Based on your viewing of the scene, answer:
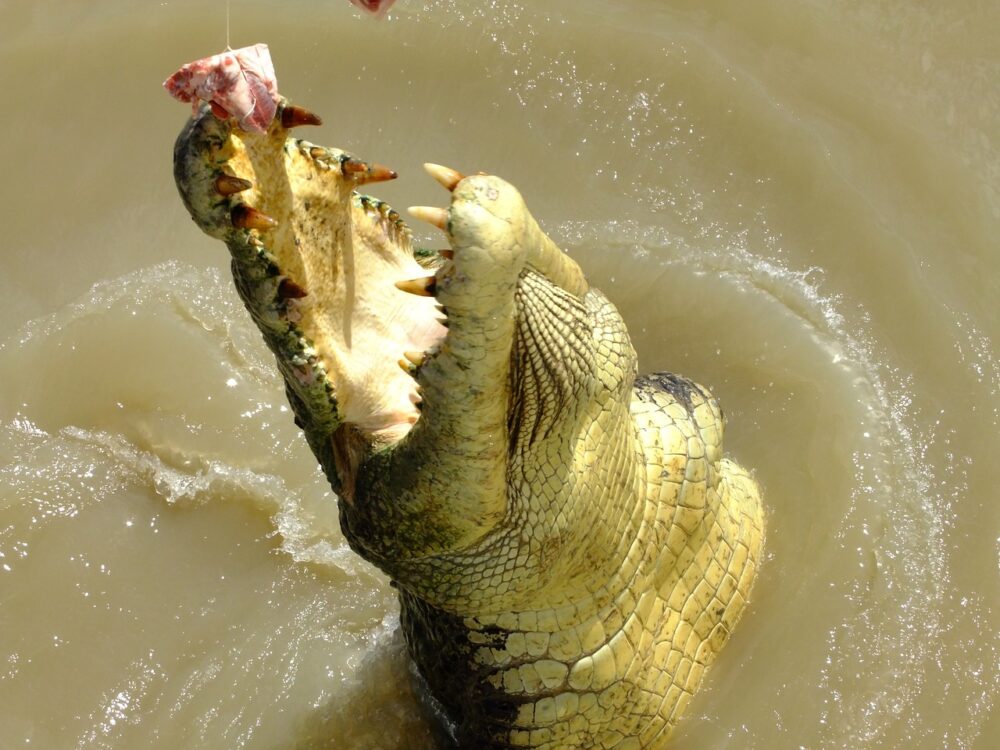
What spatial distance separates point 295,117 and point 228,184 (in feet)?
0.73

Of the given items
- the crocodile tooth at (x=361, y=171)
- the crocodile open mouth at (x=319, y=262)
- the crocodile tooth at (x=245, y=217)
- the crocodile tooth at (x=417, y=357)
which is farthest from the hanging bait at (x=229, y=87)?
the crocodile tooth at (x=417, y=357)

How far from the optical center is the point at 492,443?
2.17 metres

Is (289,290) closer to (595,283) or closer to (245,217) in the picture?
(245,217)

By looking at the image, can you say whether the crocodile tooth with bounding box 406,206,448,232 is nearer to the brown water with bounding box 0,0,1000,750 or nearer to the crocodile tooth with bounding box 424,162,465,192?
the crocodile tooth with bounding box 424,162,465,192

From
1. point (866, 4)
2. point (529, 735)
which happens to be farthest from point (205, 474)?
point (866, 4)

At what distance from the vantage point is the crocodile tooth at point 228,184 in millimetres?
1870

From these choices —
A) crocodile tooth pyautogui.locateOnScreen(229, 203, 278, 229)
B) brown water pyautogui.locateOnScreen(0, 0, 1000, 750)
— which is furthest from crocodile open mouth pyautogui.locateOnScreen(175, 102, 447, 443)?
brown water pyautogui.locateOnScreen(0, 0, 1000, 750)

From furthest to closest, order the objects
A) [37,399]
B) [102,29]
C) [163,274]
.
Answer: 1. [102,29]
2. [163,274]
3. [37,399]

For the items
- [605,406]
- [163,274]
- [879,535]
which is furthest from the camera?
[163,274]

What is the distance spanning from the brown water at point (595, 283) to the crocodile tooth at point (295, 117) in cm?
191

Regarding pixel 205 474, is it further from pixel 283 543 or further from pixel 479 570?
pixel 479 570

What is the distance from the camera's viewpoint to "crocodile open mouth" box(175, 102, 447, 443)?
6.20 ft

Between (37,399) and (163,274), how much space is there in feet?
2.19

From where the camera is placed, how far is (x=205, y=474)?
12.3ft
